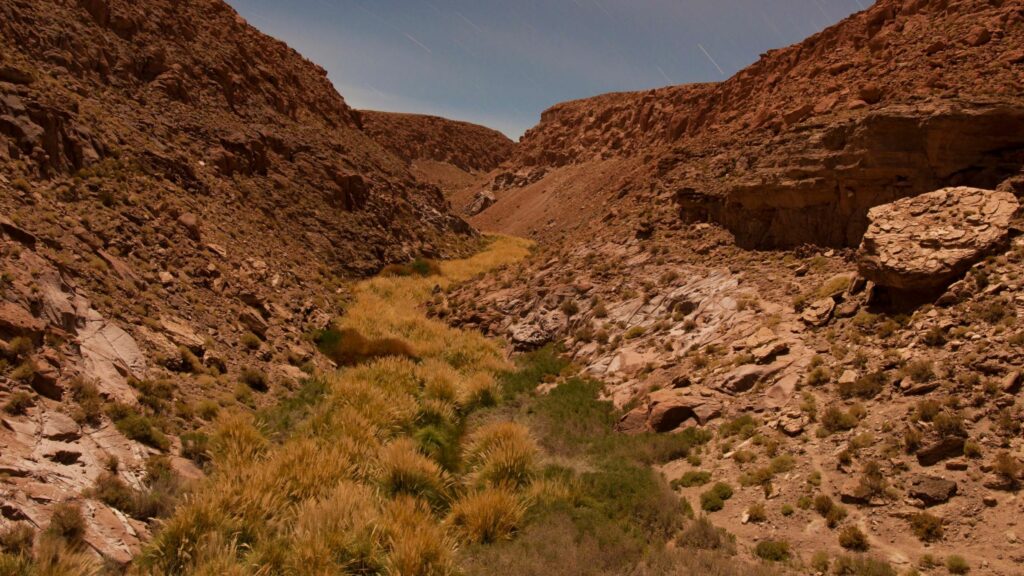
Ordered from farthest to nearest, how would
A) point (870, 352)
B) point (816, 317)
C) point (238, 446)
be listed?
point (816, 317)
point (870, 352)
point (238, 446)

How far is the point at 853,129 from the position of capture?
14.8 m

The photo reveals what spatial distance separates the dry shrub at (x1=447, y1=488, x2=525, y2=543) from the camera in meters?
7.39

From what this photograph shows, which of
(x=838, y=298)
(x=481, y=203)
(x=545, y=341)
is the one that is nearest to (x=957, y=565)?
(x=838, y=298)

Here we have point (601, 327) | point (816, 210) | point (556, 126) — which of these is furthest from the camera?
point (556, 126)

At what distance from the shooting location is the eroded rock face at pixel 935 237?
34.0 ft

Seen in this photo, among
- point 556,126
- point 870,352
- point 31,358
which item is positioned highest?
point 556,126

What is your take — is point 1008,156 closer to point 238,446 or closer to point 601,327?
point 601,327

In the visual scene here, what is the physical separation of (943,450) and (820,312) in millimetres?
4654

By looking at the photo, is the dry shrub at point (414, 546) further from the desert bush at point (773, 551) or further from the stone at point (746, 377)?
the stone at point (746, 377)

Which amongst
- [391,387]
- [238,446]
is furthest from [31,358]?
[391,387]

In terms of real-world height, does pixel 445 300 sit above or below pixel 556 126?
below

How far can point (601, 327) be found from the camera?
54.5 ft

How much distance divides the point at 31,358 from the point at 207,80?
901 inches

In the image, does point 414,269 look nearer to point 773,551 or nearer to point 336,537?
point 336,537
